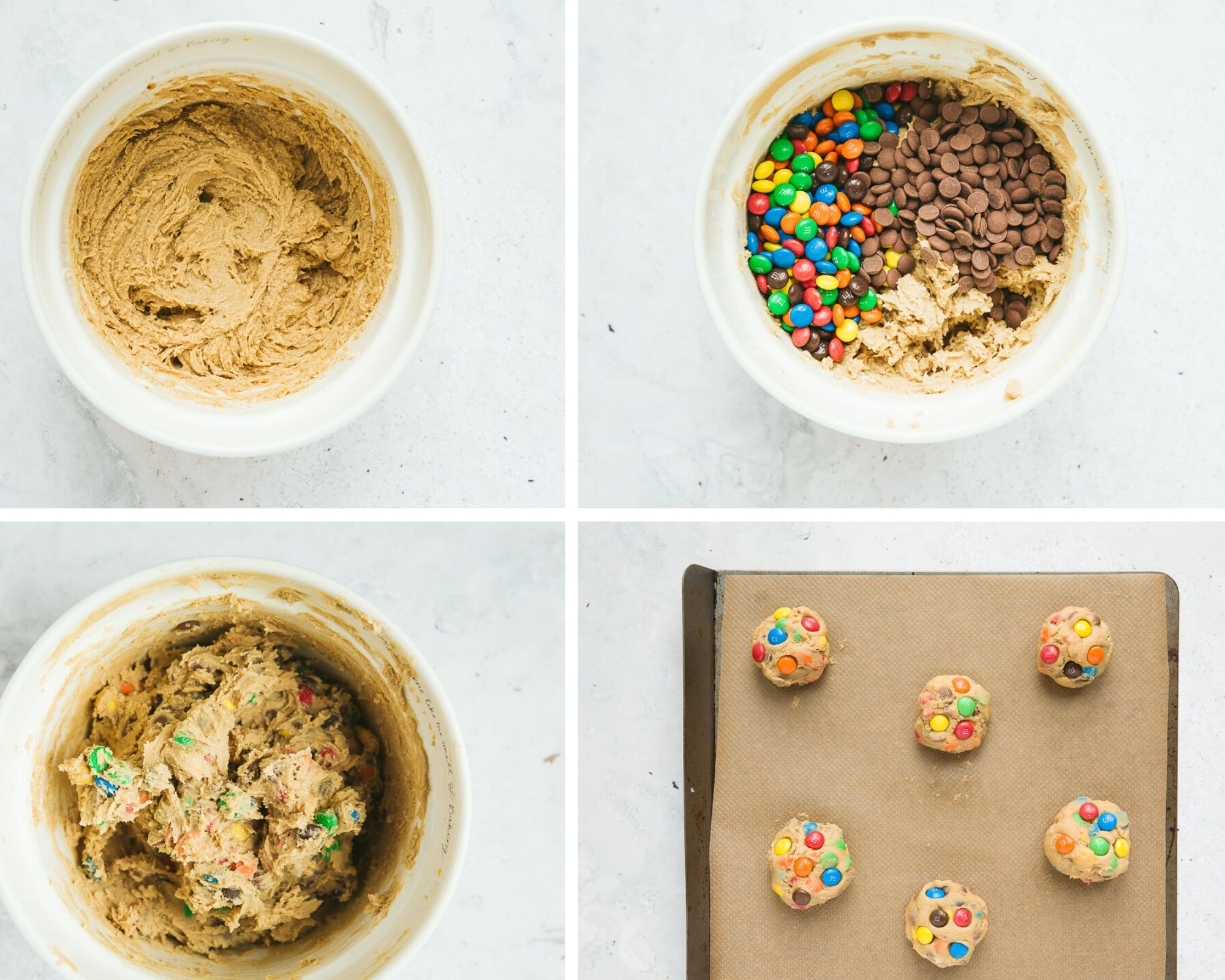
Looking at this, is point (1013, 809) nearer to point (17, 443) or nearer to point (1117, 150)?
point (1117, 150)

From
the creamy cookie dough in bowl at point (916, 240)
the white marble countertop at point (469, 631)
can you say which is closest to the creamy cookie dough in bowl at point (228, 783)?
the white marble countertop at point (469, 631)

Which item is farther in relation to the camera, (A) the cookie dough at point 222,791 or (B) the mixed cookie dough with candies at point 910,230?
(B) the mixed cookie dough with candies at point 910,230

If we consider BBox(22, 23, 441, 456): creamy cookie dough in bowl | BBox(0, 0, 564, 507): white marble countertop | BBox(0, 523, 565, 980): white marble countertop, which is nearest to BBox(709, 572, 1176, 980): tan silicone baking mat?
BBox(0, 523, 565, 980): white marble countertop

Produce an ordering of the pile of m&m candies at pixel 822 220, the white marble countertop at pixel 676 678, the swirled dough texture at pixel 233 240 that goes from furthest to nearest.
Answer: the white marble countertop at pixel 676 678, the pile of m&m candies at pixel 822 220, the swirled dough texture at pixel 233 240

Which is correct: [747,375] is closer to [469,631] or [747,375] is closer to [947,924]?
[469,631]

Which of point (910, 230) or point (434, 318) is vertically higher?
point (910, 230)

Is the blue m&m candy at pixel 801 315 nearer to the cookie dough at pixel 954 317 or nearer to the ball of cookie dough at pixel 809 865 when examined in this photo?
the cookie dough at pixel 954 317

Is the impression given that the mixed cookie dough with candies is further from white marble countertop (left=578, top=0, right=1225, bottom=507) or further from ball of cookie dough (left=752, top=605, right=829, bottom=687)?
ball of cookie dough (left=752, top=605, right=829, bottom=687)

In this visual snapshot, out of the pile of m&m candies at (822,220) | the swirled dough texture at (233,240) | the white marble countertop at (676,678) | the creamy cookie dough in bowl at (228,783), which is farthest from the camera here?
the white marble countertop at (676,678)

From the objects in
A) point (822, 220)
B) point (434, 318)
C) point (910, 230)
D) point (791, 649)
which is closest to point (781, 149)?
point (822, 220)
